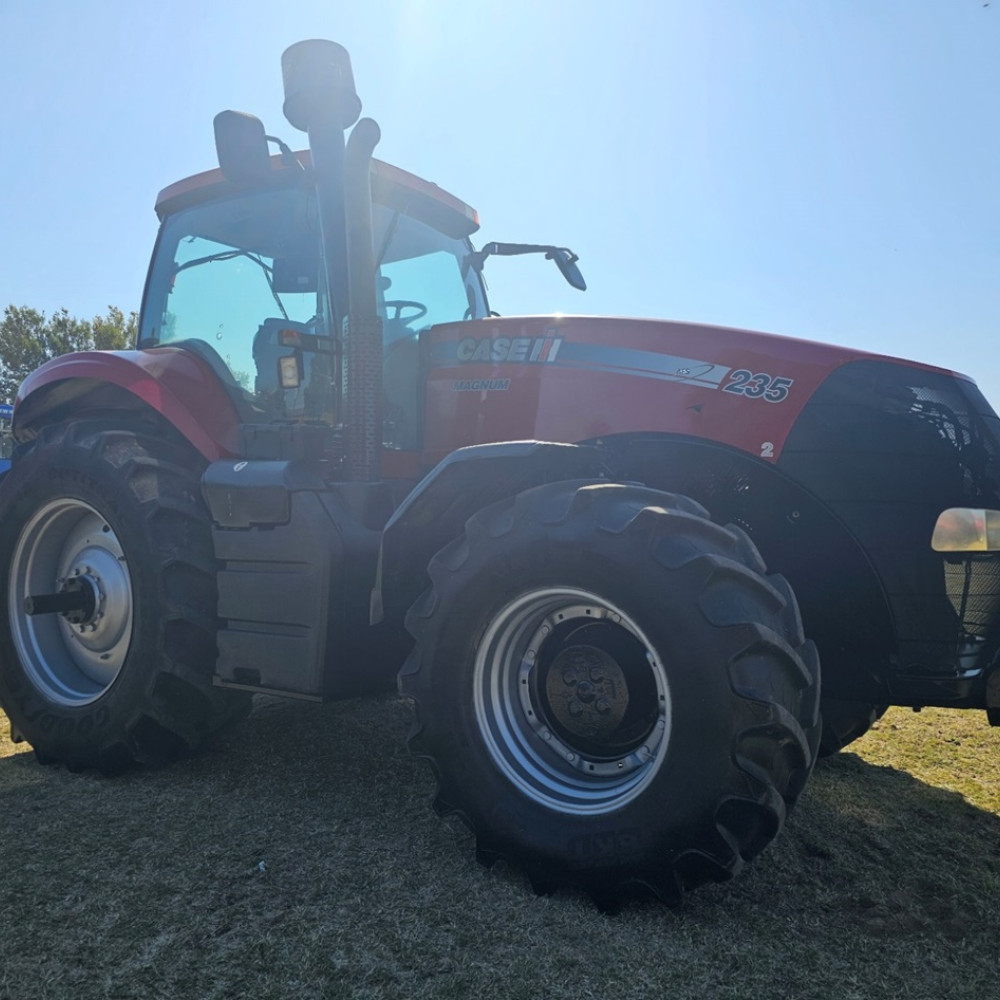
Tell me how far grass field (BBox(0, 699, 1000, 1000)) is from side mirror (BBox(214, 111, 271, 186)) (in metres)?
2.38

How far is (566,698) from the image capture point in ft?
8.75

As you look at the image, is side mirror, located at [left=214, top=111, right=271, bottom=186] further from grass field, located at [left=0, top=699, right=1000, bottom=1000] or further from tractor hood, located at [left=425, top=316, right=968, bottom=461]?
grass field, located at [left=0, top=699, right=1000, bottom=1000]

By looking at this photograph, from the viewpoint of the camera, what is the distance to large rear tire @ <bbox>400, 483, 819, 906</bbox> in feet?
7.30

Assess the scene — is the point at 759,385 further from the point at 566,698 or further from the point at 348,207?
the point at 348,207

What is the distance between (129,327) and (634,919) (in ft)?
119

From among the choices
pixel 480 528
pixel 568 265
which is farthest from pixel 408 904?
pixel 568 265

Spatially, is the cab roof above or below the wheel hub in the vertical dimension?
above

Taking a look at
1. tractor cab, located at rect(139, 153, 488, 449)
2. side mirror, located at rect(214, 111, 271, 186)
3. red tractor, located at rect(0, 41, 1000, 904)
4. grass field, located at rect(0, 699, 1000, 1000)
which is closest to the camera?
grass field, located at rect(0, 699, 1000, 1000)

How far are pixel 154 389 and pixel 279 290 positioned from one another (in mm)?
707

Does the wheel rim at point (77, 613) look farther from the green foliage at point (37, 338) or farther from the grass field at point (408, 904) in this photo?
the green foliage at point (37, 338)

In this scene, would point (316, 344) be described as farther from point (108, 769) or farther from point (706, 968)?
point (706, 968)

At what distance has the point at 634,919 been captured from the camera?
230 centimetres

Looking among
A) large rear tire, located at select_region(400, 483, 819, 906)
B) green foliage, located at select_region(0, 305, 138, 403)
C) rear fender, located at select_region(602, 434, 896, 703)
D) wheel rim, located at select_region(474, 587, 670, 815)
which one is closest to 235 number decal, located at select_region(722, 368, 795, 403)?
rear fender, located at select_region(602, 434, 896, 703)

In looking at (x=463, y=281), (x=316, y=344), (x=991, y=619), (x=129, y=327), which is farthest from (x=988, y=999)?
(x=129, y=327)
